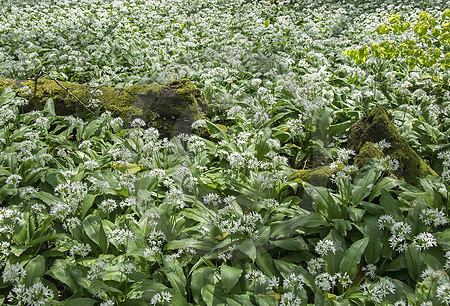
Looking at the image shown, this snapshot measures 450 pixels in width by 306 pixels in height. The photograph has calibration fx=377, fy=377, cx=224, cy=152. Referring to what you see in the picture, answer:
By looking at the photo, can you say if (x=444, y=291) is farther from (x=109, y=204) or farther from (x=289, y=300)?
(x=109, y=204)

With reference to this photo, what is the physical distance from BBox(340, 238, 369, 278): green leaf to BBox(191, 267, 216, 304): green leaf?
108cm

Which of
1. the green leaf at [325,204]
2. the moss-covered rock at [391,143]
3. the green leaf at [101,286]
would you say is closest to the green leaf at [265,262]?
the green leaf at [325,204]

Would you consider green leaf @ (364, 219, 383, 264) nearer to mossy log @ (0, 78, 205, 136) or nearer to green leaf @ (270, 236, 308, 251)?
green leaf @ (270, 236, 308, 251)

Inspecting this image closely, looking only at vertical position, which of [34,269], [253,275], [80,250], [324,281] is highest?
[324,281]

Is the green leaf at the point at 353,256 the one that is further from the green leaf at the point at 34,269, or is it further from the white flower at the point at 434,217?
the green leaf at the point at 34,269

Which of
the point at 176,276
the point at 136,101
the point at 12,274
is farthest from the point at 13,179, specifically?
the point at 136,101

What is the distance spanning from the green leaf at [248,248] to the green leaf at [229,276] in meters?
0.15

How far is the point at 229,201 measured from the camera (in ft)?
11.4

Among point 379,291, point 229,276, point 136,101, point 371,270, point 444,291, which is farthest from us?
point 136,101

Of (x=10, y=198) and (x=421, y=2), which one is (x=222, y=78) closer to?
(x=10, y=198)

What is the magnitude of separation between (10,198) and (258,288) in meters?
2.82

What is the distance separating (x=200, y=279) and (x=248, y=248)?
0.47 m

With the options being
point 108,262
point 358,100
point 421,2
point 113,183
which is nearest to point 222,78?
point 358,100

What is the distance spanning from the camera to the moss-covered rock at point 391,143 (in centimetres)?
401
